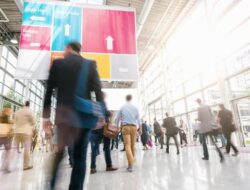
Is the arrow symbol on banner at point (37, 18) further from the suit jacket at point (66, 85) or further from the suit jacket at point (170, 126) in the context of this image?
the suit jacket at point (170, 126)

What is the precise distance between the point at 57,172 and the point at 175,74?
40.0 feet

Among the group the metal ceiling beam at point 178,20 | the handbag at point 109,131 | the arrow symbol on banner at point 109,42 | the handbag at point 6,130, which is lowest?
the handbag at point 109,131

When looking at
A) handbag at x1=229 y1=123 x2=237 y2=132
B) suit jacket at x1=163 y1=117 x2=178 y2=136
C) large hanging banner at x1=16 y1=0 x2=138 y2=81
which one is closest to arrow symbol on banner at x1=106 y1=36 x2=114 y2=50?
large hanging banner at x1=16 y1=0 x2=138 y2=81

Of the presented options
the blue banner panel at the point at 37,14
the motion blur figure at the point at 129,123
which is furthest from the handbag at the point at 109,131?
the blue banner panel at the point at 37,14

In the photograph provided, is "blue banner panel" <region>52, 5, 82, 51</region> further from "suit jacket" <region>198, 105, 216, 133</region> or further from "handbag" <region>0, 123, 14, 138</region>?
"suit jacket" <region>198, 105, 216, 133</region>

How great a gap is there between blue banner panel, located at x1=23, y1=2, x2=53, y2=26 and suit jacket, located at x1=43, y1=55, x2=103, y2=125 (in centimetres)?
344

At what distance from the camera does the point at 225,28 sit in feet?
27.0

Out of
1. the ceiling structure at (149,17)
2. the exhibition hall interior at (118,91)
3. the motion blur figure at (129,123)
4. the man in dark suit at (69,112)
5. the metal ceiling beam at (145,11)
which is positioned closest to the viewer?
the man in dark suit at (69,112)

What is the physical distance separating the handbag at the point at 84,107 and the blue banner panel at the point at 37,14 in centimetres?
354

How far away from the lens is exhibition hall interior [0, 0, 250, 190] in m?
1.66

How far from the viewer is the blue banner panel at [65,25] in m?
4.57

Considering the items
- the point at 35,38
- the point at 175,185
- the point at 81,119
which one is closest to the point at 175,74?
the point at 35,38

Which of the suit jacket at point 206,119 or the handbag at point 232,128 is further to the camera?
the handbag at point 232,128

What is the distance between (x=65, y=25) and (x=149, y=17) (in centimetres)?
792
